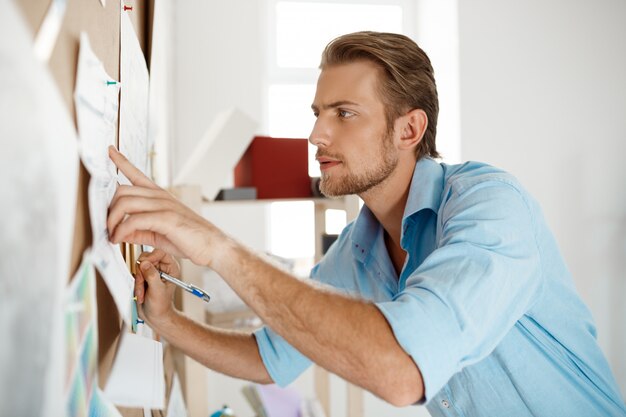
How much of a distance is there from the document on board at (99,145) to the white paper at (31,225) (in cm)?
6

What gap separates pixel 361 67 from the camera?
1151mm

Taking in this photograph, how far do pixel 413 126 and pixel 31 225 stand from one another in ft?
3.37

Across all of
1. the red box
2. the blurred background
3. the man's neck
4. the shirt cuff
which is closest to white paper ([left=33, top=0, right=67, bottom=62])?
the shirt cuff

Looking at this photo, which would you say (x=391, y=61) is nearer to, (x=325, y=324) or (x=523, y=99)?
(x=325, y=324)

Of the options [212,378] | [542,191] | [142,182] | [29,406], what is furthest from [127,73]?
[542,191]

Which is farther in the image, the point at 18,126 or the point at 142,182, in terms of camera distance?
the point at 142,182

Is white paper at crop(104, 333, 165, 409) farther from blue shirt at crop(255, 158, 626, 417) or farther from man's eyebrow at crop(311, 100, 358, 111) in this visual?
man's eyebrow at crop(311, 100, 358, 111)

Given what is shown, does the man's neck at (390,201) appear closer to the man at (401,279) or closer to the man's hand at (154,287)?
the man at (401,279)

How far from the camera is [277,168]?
5.52 ft

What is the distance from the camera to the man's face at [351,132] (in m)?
1.11

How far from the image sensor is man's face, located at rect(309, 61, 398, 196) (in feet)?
3.66

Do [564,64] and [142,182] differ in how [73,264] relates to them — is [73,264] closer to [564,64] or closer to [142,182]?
[142,182]

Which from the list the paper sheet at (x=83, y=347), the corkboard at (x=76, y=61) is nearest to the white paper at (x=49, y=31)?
the corkboard at (x=76, y=61)

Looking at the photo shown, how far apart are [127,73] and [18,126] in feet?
1.35
